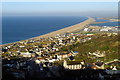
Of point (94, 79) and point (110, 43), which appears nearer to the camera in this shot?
point (94, 79)

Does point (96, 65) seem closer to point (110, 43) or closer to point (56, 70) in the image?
point (56, 70)

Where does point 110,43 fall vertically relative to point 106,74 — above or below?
above

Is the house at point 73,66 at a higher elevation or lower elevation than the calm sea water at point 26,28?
lower

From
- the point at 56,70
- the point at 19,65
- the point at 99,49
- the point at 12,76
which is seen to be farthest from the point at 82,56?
the point at 12,76

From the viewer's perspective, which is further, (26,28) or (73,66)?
(26,28)

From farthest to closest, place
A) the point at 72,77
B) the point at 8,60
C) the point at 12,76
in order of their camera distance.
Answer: the point at 8,60 < the point at 72,77 < the point at 12,76

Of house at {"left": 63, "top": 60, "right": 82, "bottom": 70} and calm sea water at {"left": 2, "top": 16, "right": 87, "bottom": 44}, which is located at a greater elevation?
calm sea water at {"left": 2, "top": 16, "right": 87, "bottom": 44}

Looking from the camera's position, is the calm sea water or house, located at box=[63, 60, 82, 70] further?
the calm sea water

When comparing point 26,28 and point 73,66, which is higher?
point 26,28

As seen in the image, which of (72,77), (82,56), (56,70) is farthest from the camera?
(82,56)

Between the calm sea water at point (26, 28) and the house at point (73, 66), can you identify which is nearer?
the house at point (73, 66)
